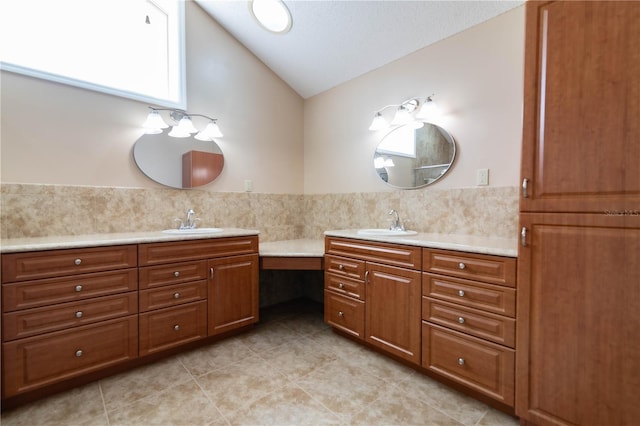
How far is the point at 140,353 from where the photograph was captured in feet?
6.49

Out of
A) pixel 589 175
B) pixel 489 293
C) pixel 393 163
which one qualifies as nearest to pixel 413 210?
pixel 393 163

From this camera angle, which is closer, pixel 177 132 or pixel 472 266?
pixel 472 266

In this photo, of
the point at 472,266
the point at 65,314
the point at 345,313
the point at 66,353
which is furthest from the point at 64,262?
the point at 472,266

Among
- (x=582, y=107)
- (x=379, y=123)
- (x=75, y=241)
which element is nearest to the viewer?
(x=582, y=107)

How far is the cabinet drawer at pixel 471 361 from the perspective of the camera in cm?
152

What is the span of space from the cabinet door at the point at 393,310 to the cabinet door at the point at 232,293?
99cm

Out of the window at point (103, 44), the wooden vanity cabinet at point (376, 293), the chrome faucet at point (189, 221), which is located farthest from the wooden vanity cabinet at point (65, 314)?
the wooden vanity cabinet at point (376, 293)

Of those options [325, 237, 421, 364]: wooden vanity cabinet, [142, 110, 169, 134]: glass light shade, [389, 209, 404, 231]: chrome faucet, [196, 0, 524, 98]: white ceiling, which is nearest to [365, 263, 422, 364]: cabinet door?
[325, 237, 421, 364]: wooden vanity cabinet

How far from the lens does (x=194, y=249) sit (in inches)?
86.8

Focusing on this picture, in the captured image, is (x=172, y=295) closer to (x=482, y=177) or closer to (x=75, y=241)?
(x=75, y=241)

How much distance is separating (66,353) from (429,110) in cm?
297

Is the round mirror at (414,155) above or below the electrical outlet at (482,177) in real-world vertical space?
above

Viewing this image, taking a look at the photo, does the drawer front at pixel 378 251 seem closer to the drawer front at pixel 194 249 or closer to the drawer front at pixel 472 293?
the drawer front at pixel 472 293

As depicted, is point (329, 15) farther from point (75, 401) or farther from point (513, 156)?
point (75, 401)
